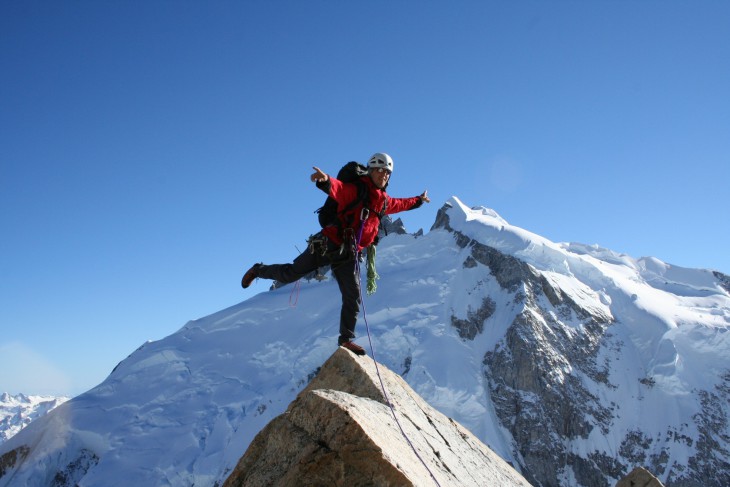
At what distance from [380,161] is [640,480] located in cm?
803

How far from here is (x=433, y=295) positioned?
10438 centimetres

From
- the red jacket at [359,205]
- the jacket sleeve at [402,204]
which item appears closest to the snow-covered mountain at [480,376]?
the jacket sleeve at [402,204]

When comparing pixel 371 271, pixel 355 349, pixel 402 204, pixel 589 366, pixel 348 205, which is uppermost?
pixel 348 205

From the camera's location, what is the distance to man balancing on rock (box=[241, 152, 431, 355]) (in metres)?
6.98

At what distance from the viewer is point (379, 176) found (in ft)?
23.4

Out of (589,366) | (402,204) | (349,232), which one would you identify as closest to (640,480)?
(402,204)

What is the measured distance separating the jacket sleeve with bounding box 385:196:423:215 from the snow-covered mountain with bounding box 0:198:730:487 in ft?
238

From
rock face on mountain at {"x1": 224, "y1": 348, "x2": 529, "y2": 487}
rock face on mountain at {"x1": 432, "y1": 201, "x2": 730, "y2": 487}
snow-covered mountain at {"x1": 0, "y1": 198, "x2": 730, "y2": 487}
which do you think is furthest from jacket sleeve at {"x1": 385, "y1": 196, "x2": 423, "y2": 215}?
rock face on mountain at {"x1": 432, "y1": 201, "x2": 730, "y2": 487}

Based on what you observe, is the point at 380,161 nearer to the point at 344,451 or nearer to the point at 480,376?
the point at 344,451

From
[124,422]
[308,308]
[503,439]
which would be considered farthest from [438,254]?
[124,422]

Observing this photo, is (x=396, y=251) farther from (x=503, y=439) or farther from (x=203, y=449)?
(x=203, y=449)

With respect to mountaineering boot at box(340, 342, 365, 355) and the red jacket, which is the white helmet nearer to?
the red jacket

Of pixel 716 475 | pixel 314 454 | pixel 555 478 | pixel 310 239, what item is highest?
pixel 310 239

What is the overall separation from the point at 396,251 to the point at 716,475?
72.5 meters
